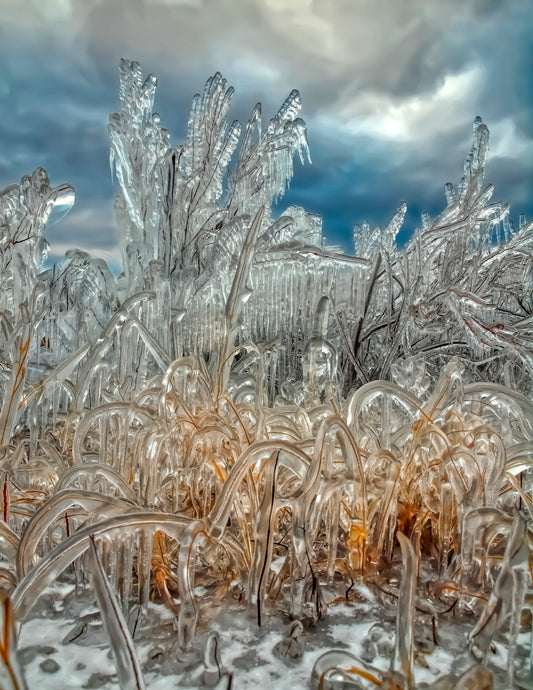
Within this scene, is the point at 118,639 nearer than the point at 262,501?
Yes

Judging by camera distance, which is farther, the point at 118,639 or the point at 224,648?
the point at 224,648

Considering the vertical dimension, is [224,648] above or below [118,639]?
below

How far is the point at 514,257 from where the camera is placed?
307 centimetres

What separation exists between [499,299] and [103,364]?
2.33m

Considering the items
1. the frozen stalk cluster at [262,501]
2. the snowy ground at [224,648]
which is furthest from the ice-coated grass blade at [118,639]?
the snowy ground at [224,648]

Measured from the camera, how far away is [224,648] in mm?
505

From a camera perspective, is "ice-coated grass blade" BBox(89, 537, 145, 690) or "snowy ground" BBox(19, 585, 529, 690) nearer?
"ice-coated grass blade" BBox(89, 537, 145, 690)

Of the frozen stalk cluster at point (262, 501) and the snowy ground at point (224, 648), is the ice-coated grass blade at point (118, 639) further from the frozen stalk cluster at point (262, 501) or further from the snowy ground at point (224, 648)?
Answer: the snowy ground at point (224, 648)

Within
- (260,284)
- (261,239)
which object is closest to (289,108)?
(261,239)

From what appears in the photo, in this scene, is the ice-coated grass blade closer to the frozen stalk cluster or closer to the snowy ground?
the frozen stalk cluster

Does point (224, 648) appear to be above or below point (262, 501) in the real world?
below

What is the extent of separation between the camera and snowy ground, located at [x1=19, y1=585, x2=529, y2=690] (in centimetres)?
45

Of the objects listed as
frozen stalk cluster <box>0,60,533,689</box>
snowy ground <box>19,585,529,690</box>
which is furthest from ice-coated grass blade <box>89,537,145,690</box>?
snowy ground <box>19,585,529,690</box>

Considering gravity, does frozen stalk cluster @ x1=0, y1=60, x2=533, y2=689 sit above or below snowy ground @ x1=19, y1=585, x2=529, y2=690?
above
